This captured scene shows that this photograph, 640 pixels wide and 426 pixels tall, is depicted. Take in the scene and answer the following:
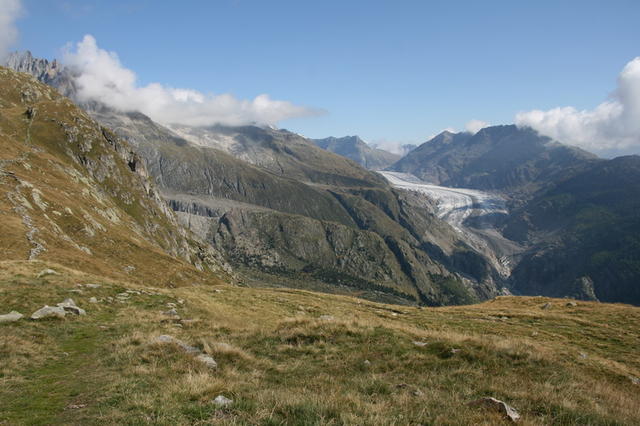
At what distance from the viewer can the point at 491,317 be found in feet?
149

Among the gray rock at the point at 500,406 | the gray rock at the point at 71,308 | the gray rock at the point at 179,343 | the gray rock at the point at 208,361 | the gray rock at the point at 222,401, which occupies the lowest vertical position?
the gray rock at the point at 71,308

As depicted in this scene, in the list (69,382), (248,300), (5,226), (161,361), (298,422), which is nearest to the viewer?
(298,422)

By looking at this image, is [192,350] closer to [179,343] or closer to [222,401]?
[179,343]

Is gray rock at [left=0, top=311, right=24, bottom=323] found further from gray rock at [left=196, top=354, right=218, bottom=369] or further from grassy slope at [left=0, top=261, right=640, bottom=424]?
gray rock at [left=196, top=354, right=218, bottom=369]

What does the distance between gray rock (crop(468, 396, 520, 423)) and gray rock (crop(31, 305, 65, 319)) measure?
73.7 ft

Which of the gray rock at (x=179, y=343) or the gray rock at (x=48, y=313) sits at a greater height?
the gray rock at (x=179, y=343)

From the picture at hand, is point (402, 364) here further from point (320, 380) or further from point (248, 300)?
point (248, 300)

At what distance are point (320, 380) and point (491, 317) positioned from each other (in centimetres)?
3797

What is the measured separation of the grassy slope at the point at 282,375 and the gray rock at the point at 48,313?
0.92 meters

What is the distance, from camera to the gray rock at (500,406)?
10094 millimetres

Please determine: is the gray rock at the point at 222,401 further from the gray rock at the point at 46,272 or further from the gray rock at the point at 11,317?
the gray rock at the point at 46,272

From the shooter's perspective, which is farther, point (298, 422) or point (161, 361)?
point (161, 361)

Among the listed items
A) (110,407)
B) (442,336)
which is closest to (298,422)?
(110,407)

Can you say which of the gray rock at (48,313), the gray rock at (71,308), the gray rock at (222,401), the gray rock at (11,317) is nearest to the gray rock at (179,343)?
the gray rock at (222,401)
